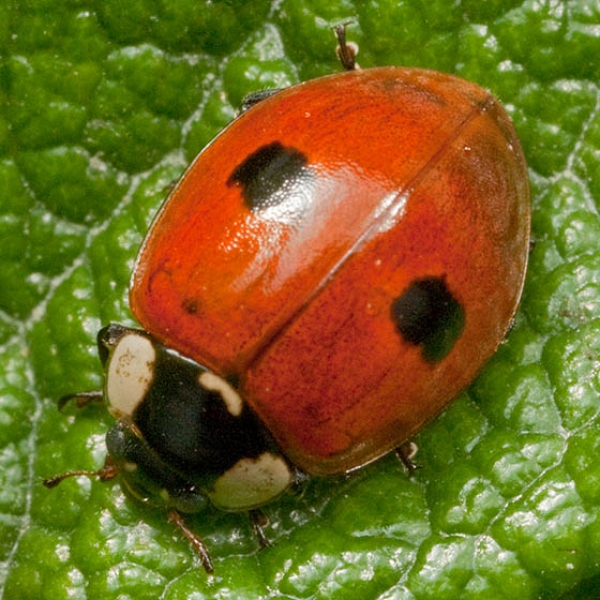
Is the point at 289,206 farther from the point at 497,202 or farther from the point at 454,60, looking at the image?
the point at 454,60

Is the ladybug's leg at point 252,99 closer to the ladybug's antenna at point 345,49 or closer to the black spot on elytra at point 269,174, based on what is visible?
the ladybug's antenna at point 345,49

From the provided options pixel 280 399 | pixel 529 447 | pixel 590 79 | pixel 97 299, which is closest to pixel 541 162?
pixel 590 79

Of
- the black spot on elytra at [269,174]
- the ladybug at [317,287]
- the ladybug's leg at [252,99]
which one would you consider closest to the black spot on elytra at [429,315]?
the ladybug at [317,287]

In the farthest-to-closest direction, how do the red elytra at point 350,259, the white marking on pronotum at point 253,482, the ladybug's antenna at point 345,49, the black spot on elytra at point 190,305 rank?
the ladybug's antenna at point 345,49
the white marking on pronotum at point 253,482
the black spot on elytra at point 190,305
the red elytra at point 350,259

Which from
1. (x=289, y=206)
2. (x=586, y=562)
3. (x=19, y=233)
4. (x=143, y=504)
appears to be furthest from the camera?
(x=19, y=233)

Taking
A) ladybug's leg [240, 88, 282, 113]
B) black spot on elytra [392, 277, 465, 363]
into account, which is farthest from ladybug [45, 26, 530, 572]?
ladybug's leg [240, 88, 282, 113]

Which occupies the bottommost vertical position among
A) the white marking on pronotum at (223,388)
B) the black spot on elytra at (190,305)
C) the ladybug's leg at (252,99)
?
the white marking on pronotum at (223,388)

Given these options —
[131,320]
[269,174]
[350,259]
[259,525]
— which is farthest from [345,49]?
[259,525]

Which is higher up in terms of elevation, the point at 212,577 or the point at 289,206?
the point at 289,206
